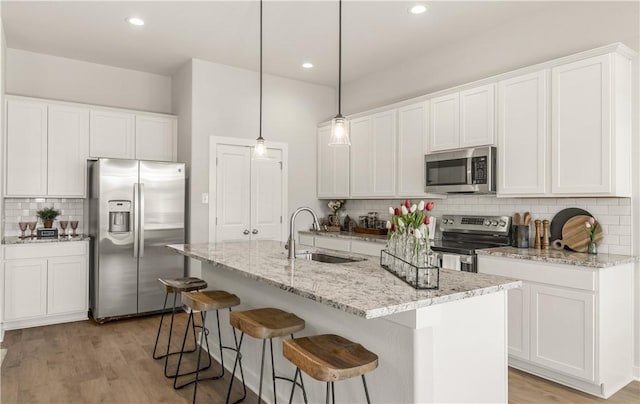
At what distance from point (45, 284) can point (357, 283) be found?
3.90 m

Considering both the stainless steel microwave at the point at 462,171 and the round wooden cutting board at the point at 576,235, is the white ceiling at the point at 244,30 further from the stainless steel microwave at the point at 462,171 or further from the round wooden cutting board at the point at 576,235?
the round wooden cutting board at the point at 576,235

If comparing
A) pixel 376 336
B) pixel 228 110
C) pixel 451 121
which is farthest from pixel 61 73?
pixel 376 336

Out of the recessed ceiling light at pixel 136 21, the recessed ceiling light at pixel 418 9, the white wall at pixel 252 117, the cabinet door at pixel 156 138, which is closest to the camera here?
the recessed ceiling light at pixel 418 9

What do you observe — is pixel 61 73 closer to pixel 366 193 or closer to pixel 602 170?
pixel 366 193

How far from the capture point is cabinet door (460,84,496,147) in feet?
12.4

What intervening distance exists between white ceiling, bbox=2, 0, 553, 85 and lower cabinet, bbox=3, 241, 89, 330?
2.17m

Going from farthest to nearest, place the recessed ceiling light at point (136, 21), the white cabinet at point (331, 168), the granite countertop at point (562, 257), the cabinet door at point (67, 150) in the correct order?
1. the white cabinet at point (331, 168)
2. the cabinet door at point (67, 150)
3. the recessed ceiling light at point (136, 21)
4. the granite countertop at point (562, 257)

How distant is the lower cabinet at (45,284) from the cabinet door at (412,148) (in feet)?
11.7

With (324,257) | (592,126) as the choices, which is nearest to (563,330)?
(592,126)

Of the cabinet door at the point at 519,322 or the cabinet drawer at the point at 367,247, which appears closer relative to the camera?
the cabinet door at the point at 519,322

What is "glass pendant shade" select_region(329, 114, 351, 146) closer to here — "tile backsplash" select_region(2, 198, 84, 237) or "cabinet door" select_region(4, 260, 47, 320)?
"cabinet door" select_region(4, 260, 47, 320)

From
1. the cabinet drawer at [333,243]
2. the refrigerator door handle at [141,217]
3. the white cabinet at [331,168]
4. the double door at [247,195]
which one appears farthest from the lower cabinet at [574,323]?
the refrigerator door handle at [141,217]

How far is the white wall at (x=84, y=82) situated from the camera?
15.6ft

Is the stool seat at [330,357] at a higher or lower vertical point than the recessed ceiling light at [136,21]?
lower
